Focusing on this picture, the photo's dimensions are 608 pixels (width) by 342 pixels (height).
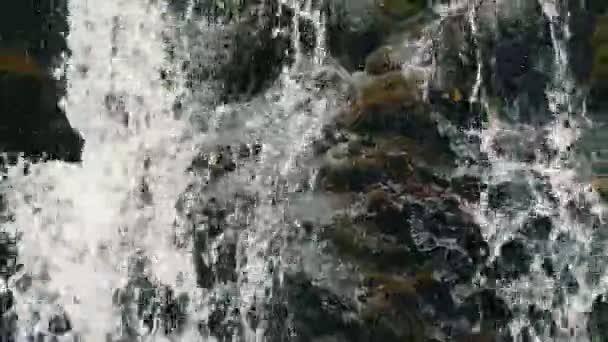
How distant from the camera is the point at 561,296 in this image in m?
5.01

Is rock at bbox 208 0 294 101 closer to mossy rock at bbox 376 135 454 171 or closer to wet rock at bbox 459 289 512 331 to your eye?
mossy rock at bbox 376 135 454 171

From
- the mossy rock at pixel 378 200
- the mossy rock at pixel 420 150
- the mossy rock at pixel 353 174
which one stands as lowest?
the mossy rock at pixel 378 200

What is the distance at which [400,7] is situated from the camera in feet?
20.3

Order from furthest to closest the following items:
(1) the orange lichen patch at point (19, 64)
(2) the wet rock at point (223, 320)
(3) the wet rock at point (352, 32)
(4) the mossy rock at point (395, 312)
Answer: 1. (1) the orange lichen patch at point (19, 64)
2. (3) the wet rock at point (352, 32)
3. (2) the wet rock at point (223, 320)
4. (4) the mossy rock at point (395, 312)

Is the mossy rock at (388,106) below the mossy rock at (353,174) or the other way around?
the other way around

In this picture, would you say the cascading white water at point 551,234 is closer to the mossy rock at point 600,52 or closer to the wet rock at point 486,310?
the wet rock at point 486,310

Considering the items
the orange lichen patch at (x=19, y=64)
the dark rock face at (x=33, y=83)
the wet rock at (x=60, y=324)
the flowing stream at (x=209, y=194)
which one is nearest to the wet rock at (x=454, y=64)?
the flowing stream at (x=209, y=194)

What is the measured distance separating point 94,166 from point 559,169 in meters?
2.63

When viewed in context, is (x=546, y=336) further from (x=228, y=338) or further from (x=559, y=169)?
(x=228, y=338)

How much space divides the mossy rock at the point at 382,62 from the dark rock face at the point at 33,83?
208 cm

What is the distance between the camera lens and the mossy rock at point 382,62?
5645mm

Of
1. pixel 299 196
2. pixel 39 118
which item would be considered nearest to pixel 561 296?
pixel 299 196

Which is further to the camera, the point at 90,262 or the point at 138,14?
the point at 138,14

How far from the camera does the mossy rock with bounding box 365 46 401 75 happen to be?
564 centimetres
